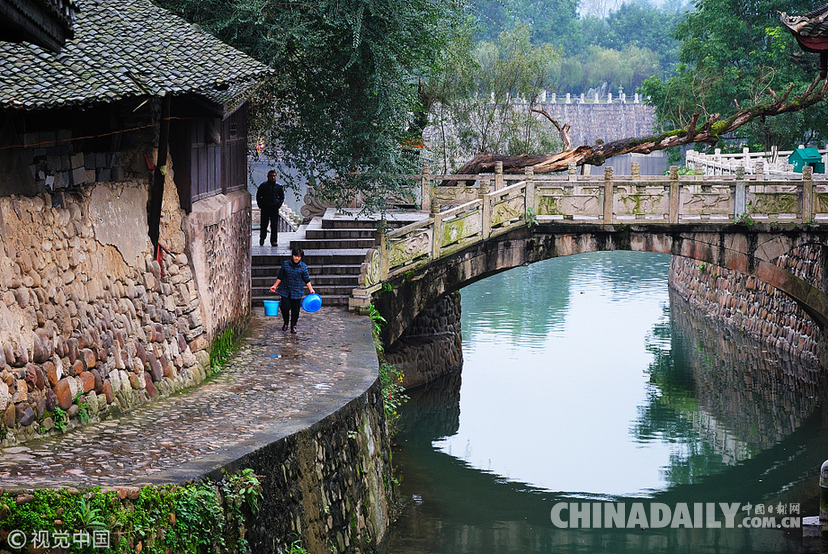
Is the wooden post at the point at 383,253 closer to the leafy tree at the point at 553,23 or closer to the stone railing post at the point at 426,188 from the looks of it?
the stone railing post at the point at 426,188

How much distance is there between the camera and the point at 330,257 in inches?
768

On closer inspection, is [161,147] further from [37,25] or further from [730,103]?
[730,103]

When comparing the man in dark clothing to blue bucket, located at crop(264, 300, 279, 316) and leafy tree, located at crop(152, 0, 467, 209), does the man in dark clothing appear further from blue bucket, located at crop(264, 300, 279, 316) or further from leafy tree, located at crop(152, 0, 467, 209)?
blue bucket, located at crop(264, 300, 279, 316)

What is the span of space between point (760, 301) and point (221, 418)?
20.2 m

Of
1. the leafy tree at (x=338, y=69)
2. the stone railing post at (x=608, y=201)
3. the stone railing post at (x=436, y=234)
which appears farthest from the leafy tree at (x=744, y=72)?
the leafy tree at (x=338, y=69)

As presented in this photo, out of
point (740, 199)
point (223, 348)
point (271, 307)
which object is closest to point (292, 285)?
point (271, 307)

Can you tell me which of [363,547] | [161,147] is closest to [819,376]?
[363,547]

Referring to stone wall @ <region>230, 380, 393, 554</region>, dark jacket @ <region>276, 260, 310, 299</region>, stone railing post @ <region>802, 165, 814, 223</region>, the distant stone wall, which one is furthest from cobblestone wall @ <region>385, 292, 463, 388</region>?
the distant stone wall

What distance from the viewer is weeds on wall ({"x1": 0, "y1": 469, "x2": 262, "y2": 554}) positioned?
25.1 feet

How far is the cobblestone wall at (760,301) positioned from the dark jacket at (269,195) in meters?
9.72

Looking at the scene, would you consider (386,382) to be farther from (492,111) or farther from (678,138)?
(492,111)

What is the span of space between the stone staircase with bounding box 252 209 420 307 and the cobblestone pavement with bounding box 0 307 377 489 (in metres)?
1.91

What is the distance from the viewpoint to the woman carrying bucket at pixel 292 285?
16078mm

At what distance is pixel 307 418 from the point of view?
11.5 metres
